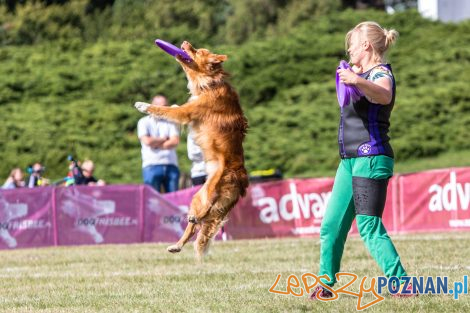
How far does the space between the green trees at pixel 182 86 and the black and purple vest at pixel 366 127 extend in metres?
14.4

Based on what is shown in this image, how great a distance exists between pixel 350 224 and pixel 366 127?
68cm

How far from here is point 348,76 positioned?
5.50 meters

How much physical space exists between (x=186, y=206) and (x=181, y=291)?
5.44 meters

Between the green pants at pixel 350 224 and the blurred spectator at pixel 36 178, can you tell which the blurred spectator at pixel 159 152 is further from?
the green pants at pixel 350 224

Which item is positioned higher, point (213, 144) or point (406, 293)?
point (213, 144)

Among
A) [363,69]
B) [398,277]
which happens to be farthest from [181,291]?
[363,69]

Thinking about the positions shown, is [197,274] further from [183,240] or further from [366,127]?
[366,127]

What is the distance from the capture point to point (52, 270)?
29.4 ft

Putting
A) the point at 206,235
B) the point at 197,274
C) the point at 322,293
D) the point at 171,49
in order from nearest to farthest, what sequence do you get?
the point at 322,293 → the point at 171,49 → the point at 206,235 → the point at 197,274

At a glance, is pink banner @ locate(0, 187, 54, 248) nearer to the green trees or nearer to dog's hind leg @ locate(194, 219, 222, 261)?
dog's hind leg @ locate(194, 219, 222, 261)

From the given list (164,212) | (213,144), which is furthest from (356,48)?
(164,212)

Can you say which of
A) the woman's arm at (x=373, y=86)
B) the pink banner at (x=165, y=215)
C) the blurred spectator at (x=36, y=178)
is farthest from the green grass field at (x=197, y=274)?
the blurred spectator at (x=36, y=178)

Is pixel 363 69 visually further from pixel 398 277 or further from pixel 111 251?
pixel 111 251

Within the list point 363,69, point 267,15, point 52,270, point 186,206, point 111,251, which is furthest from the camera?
point 267,15
